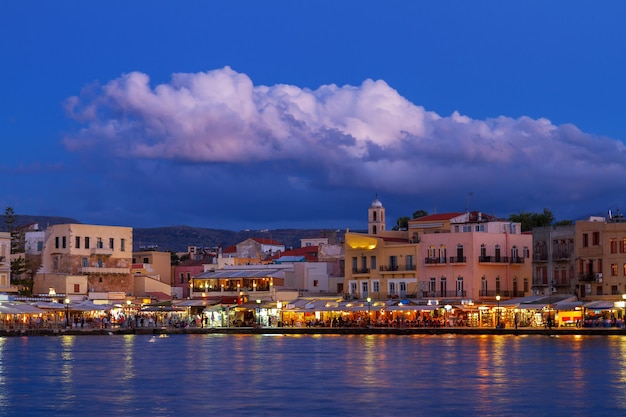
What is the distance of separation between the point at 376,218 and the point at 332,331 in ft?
57.1

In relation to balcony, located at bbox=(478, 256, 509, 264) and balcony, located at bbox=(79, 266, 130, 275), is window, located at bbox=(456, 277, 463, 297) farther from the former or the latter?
balcony, located at bbox=(79, 266, 130, 275)

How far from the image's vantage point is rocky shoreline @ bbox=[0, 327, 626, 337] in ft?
253

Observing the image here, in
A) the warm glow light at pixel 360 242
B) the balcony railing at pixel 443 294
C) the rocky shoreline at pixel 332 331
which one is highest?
the warm glow light at pixel 360 242

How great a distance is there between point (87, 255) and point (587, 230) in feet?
142

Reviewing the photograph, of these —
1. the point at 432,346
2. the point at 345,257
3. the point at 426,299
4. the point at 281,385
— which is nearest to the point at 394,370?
the point at 281,385

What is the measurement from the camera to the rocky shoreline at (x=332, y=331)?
253 ft

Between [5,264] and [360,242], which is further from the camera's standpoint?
[360,242]

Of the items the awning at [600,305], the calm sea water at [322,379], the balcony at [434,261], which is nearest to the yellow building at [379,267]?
the balcony at [434,261]

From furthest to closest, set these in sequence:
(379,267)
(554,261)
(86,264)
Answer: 1. (86,264)
2. (379,267)
3. (554,261)

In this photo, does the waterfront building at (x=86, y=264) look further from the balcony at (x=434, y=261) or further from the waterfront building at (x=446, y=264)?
the balcony at (x=434, y=261)

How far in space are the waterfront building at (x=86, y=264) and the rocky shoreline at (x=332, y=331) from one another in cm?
811

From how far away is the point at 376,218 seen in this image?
10350 centimetres

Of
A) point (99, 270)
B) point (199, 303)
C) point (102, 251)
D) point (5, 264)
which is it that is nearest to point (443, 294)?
point (199, 303)

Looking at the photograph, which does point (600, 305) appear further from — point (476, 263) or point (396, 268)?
point (396, 268)
